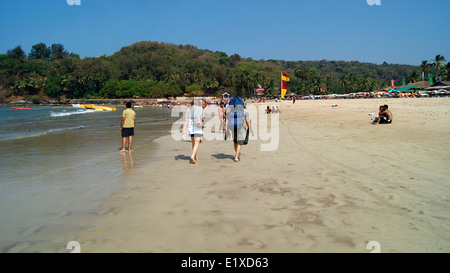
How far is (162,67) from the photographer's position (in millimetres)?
138750

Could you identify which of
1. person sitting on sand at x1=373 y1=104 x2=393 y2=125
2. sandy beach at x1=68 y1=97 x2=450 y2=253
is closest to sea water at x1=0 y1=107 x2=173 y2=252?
sandy beach at x1=68 y1=97 x2=450 y2=253

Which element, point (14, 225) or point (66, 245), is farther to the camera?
point (14, 225)

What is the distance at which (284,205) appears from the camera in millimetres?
4562

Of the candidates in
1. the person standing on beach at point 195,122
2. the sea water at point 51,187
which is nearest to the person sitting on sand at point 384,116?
the person standing on beach at point 195,122

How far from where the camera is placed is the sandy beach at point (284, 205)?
340cm

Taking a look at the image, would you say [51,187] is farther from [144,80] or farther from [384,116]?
[144,80]

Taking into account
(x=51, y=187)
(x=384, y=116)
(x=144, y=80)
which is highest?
(x=144, y=80)

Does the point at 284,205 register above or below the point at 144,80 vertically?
below

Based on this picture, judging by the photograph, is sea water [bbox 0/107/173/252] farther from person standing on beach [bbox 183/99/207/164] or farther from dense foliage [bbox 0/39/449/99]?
dense foliage [bbox 0/39/449/99]

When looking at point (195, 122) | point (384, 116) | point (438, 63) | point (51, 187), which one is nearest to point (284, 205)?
point (195, 122)

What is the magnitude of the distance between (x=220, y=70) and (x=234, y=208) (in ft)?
417

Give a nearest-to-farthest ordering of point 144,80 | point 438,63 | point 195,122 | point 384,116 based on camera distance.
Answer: point 195,122, point 384,116, point 438,63, point 144,80
